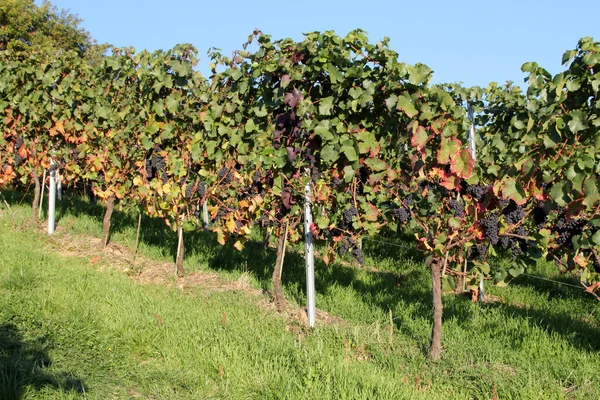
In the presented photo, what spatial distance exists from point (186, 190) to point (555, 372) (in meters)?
3.58

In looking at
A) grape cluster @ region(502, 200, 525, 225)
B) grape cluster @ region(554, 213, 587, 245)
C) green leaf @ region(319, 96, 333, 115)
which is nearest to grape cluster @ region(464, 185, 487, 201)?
grape cluster @ region(502, 200, 525, 225)

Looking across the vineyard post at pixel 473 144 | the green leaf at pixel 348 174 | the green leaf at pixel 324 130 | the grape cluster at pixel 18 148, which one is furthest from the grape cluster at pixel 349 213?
the grape cluster at pixel 18 148

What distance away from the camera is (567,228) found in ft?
12.1

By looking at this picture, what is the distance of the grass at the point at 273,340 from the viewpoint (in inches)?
129

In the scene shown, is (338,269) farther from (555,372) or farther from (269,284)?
(555,372)

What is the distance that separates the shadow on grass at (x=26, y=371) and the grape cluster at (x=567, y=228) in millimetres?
3127

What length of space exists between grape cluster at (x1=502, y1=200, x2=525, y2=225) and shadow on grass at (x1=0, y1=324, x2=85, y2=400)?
9.31ft

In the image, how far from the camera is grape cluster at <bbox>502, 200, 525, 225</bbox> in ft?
12.0

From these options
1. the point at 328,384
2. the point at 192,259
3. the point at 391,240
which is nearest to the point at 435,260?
the point at 328,384

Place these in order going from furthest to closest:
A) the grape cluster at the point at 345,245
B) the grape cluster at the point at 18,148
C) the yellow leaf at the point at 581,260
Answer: the grape cluster at the point at 18,148 → the grape cluster at the point at 345,245 → the yellow leaf at the point at 581,260

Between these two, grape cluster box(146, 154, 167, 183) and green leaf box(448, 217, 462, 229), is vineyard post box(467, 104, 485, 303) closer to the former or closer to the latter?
green leaf box(448, 217, 462, 229)

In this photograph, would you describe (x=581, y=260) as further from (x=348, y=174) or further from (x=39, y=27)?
(x=39, y=27)

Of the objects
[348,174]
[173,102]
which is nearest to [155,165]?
[173,102]

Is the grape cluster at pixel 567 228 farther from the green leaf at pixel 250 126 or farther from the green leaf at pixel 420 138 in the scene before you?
the green leaf at pixel 250 126
